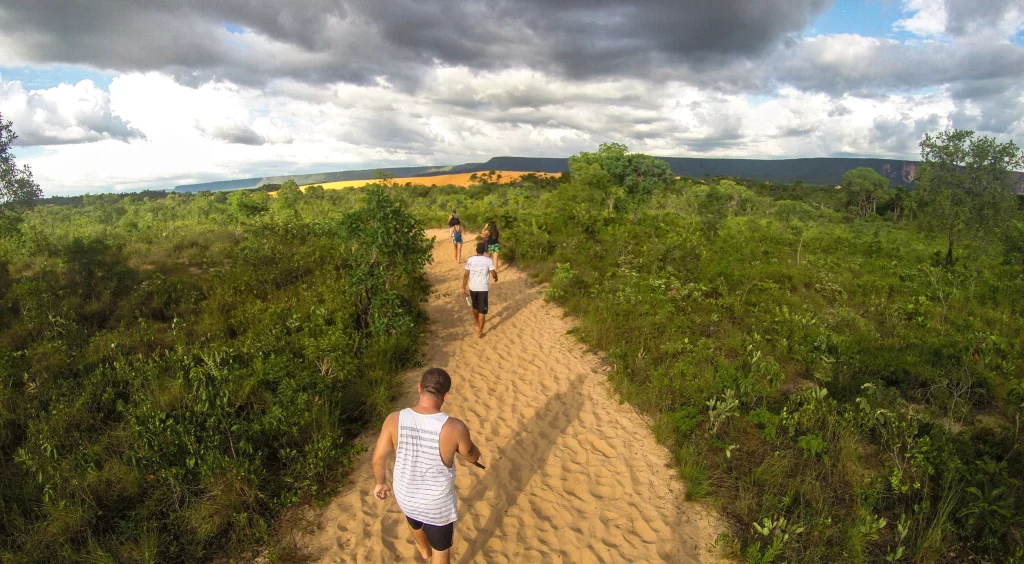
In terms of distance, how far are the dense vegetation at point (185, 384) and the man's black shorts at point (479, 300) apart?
1.00 meters

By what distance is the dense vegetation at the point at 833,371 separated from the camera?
145 inches

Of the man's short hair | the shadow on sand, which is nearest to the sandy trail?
the shadow on sand

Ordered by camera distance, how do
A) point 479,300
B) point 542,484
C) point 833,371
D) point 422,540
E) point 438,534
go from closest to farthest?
point 438,534 < point 422,540 < point 542,484 < point 833,371 < point 479,300

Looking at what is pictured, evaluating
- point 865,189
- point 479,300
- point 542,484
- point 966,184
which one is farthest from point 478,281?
point 865,189

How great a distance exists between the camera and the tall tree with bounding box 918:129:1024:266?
1140 cm

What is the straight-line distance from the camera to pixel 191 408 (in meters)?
4.37

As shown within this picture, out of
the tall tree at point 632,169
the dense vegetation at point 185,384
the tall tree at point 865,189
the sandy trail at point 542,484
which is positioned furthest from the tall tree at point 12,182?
the tall tree at point 865,189

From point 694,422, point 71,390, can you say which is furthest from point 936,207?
point 71,390

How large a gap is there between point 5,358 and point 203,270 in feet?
15.9

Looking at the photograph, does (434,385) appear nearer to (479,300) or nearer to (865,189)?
(479,300)

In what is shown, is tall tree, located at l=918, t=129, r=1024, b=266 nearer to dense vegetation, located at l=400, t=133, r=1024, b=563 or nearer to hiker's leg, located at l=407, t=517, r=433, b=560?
dense vegetation, located at l=400, t=133, r=1024, b=563

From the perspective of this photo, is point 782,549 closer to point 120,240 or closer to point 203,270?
point 203,270

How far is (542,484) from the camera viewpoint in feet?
14.5

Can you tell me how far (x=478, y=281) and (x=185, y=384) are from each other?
397 cm
